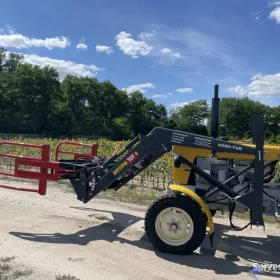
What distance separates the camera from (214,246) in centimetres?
529

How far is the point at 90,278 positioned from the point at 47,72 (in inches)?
1960

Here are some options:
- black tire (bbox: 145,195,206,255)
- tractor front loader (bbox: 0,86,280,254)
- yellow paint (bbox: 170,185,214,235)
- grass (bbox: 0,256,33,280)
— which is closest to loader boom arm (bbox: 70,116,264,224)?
tractor front loader (bbox: 0,86,280,254)

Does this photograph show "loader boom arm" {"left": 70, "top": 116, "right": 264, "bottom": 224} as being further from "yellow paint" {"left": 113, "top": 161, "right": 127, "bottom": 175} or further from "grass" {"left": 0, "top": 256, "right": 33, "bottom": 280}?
"grass" {"left": 0, "top": 256, "right": 33, "bottom": 280}

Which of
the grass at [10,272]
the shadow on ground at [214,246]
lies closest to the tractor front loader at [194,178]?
the shadow on ground at [214,246]

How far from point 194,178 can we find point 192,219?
989 millimetres

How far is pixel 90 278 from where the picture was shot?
404 centimetres

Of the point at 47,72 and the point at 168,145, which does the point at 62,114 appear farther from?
the point at 168,145

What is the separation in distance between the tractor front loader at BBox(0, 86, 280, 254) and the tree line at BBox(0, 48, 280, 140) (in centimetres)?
3314

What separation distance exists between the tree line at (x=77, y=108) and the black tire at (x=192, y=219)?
3400 centimetres

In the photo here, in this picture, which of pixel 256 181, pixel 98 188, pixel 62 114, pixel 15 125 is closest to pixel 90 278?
pixel 98 188

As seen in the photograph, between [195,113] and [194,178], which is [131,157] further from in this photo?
[195,113]

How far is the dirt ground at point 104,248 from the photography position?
4.23m

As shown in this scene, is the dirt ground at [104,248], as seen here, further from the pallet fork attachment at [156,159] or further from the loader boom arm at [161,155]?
the loader boom arm at [161,155]

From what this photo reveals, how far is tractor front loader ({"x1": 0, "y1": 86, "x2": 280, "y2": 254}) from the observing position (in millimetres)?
4734
